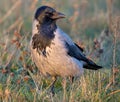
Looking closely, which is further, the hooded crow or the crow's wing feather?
the crow's wing feather

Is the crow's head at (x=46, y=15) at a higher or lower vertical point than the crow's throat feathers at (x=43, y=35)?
higher

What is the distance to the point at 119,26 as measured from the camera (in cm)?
829

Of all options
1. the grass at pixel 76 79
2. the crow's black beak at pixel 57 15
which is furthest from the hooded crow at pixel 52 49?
the grass at pixel 76 79

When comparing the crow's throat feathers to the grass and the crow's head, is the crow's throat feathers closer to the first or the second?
the crow's head

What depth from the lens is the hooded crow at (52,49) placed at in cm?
797

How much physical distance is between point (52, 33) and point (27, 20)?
4.99m

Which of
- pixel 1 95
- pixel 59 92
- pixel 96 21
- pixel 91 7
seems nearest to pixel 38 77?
pixel 59 92

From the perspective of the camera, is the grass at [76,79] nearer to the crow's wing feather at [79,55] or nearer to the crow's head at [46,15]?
the crow's wing feather at [79,55]

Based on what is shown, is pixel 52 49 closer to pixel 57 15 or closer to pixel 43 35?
pixel 43 35

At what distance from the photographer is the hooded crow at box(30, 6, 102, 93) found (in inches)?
314

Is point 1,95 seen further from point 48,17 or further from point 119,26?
point 119,26

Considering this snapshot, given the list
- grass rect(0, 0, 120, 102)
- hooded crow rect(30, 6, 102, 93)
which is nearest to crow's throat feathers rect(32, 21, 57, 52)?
hooded crow rect(30, 6, 102, 93)

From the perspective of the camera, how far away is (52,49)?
7934mm

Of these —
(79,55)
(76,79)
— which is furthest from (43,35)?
(76,79)
